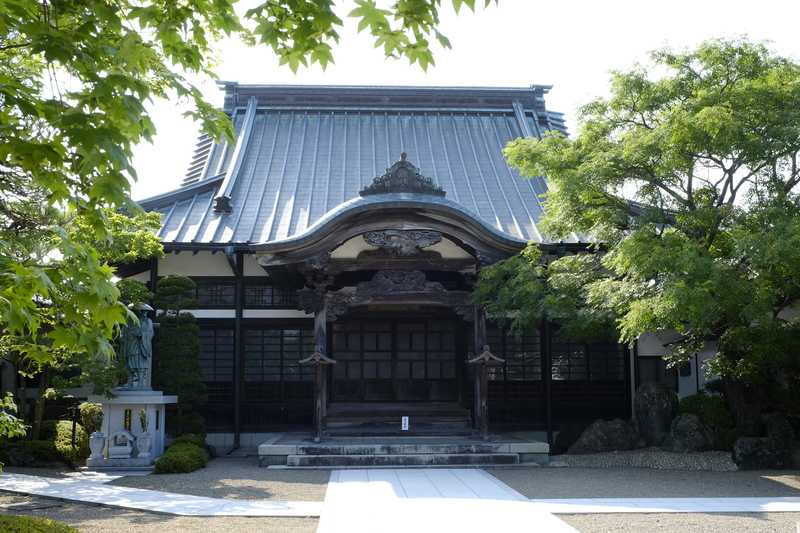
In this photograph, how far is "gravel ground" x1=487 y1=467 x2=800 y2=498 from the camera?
11.1 metres

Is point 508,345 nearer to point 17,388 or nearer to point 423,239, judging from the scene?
point 423,239

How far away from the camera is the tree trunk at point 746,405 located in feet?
47.8

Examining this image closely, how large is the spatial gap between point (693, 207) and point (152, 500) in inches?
370

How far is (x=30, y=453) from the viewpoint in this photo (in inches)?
578

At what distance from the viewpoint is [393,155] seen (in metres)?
21.5

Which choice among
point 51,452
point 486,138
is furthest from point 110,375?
point 486,138

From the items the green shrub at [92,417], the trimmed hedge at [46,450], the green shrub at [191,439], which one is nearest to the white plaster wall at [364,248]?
the green shrub at [191,439]

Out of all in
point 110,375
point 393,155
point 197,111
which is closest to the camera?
point 197,111

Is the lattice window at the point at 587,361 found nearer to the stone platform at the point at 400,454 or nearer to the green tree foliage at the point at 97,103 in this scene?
the stone platform at the point at 400,454

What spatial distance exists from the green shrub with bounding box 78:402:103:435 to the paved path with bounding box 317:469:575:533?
542 centimetres

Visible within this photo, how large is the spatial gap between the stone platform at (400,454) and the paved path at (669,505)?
4032 millimetres

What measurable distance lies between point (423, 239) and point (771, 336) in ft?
20.3

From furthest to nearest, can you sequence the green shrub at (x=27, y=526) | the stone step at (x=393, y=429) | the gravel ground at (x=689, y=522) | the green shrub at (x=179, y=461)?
the stone step at (x=393, y=429)
the green shrub at (x=179, y=461)
the gravel ground at (x=689, y=522)
the green shrub at (x=27, y=526)

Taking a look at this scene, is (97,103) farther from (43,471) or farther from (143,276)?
(143,276)
